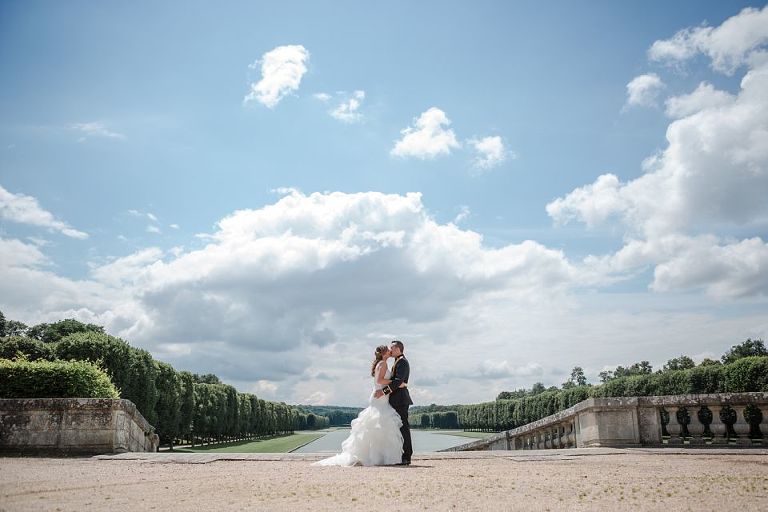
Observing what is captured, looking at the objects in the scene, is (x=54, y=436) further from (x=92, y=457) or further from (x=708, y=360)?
(x=708, y=360)

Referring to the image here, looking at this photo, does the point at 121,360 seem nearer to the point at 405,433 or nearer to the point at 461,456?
the point at 461,456

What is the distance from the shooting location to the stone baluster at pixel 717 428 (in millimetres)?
11555

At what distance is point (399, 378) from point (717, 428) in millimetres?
6857

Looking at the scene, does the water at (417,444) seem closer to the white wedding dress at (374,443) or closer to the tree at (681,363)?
the white wedding dress at (374,443)

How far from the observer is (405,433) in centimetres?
995

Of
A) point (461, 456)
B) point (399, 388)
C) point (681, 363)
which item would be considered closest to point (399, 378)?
point (399, 388)

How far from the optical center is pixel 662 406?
12375 millimetres

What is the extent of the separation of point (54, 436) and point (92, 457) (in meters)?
1.17

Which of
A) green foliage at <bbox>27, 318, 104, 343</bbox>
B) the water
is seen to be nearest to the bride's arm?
the water

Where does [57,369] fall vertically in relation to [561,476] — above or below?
above

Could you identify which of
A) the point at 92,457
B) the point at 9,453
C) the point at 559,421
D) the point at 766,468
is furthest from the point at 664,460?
the point at 9,453

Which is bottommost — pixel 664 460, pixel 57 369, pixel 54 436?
pixel 664 460

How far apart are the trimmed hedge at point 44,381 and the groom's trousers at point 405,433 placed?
22.2ft

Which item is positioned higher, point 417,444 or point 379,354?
point 379,354
